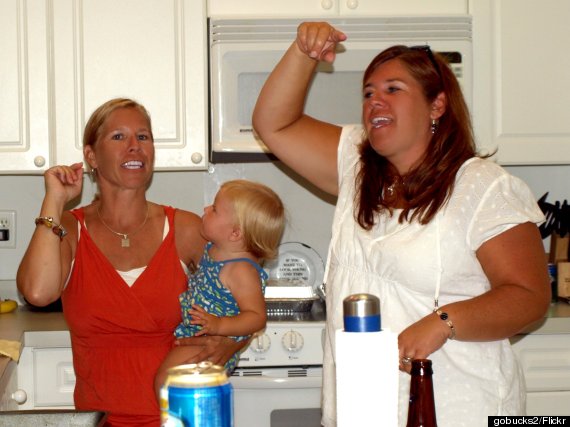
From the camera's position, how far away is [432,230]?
1635 mm

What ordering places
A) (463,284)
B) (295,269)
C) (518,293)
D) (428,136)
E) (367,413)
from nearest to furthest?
(367,413) < (518,293) < (463,284) < (428,136) < (295,269)

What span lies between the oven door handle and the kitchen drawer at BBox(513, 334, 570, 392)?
0.66 m

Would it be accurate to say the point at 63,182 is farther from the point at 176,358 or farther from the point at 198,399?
the point at 198,399

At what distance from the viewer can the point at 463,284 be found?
1.66m

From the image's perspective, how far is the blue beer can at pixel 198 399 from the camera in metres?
0.77

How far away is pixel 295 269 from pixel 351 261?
149 centimetres

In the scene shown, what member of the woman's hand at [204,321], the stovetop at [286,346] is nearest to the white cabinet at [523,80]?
the stovetop at [286,346]

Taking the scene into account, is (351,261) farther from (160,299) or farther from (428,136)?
(160,299)

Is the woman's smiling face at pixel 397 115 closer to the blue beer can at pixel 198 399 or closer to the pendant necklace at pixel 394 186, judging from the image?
the pendant necklace at pixel 394 186

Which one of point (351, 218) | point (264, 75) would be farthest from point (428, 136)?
point (264, 75)

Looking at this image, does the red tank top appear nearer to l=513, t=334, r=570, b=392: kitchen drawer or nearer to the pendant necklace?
the pendant necklace

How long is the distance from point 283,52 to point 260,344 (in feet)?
3.16

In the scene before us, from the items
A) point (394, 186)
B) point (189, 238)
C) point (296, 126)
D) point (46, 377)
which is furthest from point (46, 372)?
point (394, 186)

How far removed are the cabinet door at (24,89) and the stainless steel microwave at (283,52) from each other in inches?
22.1
